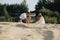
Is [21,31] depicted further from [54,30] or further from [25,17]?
[25,17]

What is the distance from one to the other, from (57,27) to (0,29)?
223 centimetres

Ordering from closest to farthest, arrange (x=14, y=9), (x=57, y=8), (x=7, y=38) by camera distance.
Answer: (x=7, y=38)
(x=57, y=8)
(x=14, y=9)

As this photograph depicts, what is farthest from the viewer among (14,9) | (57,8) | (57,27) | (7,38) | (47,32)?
(14,9)

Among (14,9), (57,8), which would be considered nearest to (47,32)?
(57,8)

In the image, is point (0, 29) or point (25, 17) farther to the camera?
point (25, 17)

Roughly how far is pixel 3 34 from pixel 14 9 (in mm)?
28131

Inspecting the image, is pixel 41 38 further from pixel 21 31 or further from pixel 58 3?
pixel 58 3

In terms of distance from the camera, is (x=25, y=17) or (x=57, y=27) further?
(x=25, y=17)

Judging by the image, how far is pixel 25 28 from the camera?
976 centimetres

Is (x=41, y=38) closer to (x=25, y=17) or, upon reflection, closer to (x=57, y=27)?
(x=57, y=27)

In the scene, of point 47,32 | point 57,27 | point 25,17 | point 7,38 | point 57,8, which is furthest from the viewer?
point 57,8

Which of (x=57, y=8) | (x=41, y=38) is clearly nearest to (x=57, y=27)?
(x=41, y=38)

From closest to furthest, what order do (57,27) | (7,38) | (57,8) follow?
(7,38)
(57,27)
(57,8)

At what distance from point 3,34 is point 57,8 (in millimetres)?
23949
